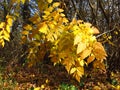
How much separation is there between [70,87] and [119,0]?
2290mm

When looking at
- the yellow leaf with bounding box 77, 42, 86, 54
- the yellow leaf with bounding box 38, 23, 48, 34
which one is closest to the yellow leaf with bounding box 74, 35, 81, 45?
the yellow leaf with bounding box 77, 42, 86, 54

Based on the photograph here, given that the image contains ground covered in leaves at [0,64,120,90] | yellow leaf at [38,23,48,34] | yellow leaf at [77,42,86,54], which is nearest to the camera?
yellow leaf at [77,42,86,54]

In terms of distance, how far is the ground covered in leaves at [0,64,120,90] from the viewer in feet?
24.3

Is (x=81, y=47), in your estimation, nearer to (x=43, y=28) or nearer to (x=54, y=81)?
(x=43, y=28)

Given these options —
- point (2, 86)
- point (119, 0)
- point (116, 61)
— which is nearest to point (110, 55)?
point (116, 61)

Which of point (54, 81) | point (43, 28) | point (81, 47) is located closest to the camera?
point (81, 47)

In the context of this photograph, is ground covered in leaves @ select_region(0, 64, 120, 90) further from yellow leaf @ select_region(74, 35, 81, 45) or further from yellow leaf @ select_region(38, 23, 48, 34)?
yellow leaf @ select_region(74, 35, 81, 45)

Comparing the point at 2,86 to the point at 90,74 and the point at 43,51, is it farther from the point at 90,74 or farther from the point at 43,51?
the point at 43,51

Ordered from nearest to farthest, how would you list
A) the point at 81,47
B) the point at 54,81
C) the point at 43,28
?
the point at 81,47
the point at 43,28
the point at 54,81

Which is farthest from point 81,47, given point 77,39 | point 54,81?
point 54,81

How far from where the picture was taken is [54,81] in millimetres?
8359

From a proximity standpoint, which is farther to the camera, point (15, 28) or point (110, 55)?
point (15, 28)

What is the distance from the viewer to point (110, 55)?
26.3 ft

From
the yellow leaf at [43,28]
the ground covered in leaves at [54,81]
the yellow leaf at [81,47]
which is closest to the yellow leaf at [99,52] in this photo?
the yellow leaf at [81,47]
